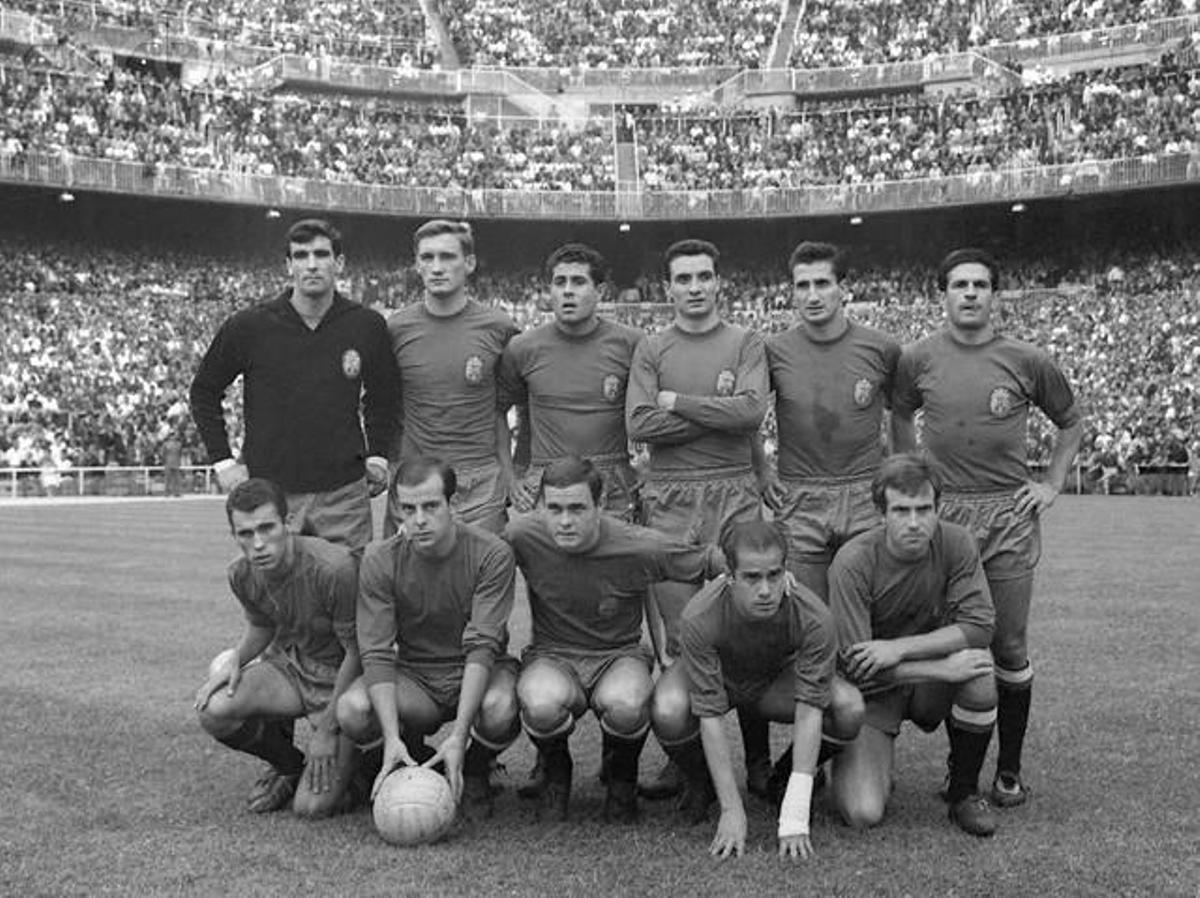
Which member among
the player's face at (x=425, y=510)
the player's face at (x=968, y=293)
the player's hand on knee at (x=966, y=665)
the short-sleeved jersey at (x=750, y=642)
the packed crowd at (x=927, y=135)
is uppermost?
the packed crowd at (x=927, y=135)

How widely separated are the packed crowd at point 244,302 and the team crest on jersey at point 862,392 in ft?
75.4

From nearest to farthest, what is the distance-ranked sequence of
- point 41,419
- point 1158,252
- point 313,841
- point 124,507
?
point 313,841
point 124,507
point 41,419
point 1158,252

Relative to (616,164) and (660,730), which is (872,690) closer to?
(660,730)

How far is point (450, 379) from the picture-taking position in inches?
265

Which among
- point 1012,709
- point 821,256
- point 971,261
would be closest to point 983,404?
point 971,261

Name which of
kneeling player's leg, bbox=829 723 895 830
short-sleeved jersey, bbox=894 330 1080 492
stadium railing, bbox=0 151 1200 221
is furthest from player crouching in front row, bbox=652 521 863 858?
stadium railing, bbox=0 151 1200 221

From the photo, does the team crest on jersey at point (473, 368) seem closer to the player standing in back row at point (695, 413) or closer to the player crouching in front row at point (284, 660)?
the player standing in back row at point (695, 413)

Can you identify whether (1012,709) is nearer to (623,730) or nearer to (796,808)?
(796,808)

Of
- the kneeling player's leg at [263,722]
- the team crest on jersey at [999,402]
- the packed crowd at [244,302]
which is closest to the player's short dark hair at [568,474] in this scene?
the kneeling player's leg at [263,722]

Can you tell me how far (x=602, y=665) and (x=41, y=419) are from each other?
26.7 meters

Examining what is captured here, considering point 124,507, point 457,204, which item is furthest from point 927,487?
point 457,204

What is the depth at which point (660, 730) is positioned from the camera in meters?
5.57

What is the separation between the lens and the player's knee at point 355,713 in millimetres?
5602

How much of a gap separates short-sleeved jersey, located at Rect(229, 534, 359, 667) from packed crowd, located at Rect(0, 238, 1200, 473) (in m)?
24.3
